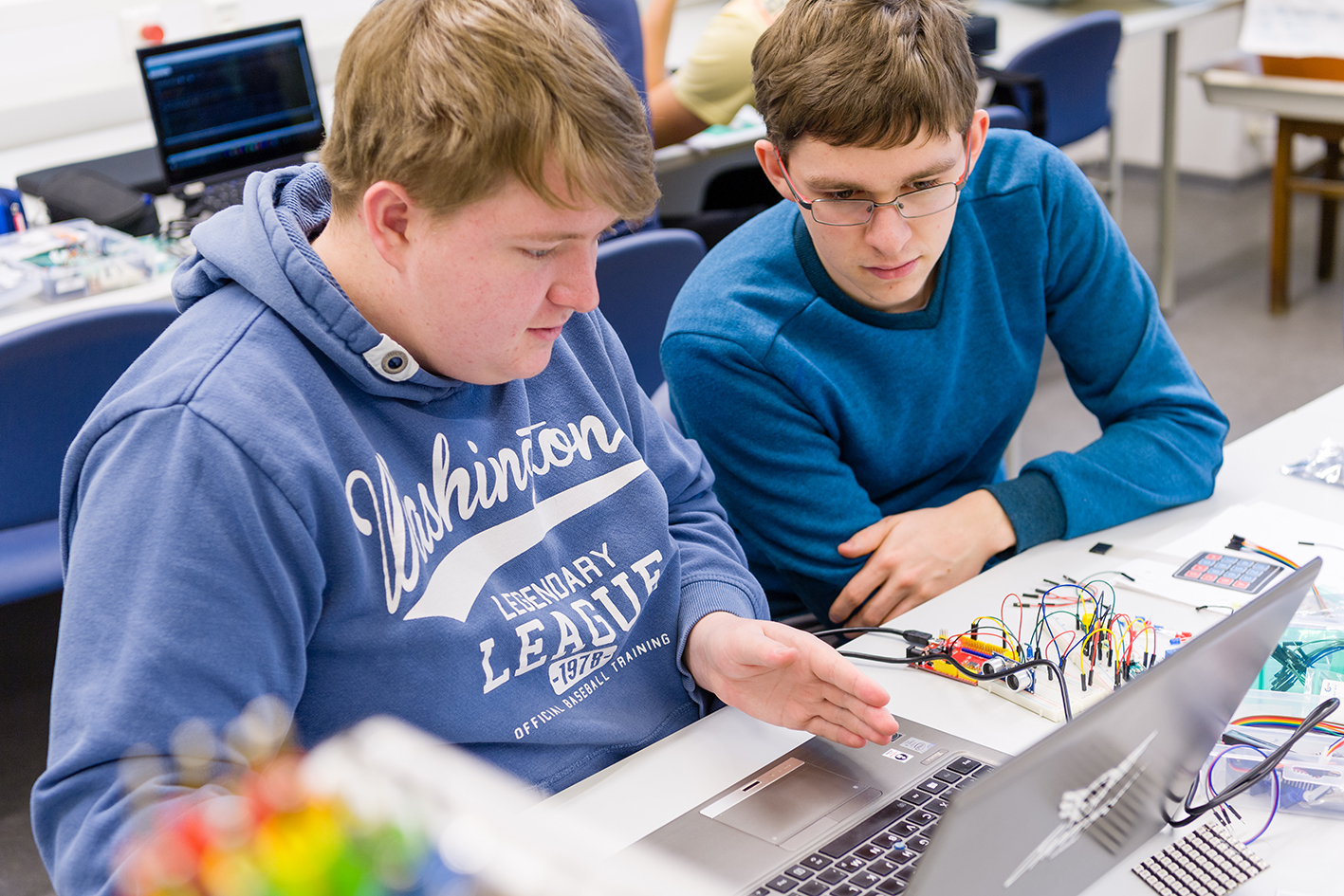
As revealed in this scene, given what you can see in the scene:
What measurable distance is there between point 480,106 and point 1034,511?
0.82 metres

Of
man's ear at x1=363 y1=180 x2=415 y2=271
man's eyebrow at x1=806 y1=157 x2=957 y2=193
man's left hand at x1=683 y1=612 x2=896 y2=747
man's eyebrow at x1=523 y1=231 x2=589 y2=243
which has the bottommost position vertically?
man's left hand at x1=683 y1=612 x2=896 y2=747

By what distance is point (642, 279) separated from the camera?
1948 millimetres

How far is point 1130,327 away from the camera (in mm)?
1497

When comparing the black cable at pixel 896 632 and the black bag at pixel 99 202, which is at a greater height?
the black bag at pixel 99 202

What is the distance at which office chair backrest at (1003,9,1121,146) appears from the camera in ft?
10.9

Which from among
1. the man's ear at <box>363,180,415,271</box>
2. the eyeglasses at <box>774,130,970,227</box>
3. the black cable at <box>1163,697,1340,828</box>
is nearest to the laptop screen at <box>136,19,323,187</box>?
the eyeglasses at <box>774,130,970,227</box>

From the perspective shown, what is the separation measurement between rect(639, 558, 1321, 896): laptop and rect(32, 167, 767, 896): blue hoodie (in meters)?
0.17

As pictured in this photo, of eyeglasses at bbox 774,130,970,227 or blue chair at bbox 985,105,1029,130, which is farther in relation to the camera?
blue chair at bbox 985,105,1029,130

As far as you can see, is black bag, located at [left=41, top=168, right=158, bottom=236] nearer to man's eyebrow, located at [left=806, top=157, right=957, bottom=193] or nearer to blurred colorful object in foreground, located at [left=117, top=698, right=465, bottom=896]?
man's eyebrow, located at [left=806, top=157, right=957, bottom=193]

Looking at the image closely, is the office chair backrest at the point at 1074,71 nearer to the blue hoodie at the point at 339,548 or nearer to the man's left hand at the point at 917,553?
the man's left hand at the point at 917,553

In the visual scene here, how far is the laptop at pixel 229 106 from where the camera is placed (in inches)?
102

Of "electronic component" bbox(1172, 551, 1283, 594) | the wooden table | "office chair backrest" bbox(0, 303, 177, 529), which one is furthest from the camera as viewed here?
the wooden table

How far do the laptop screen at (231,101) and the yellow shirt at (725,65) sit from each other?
0.83 meters

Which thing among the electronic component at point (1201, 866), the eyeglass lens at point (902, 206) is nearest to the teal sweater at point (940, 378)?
the eyeglass lens at point (902, 206)
